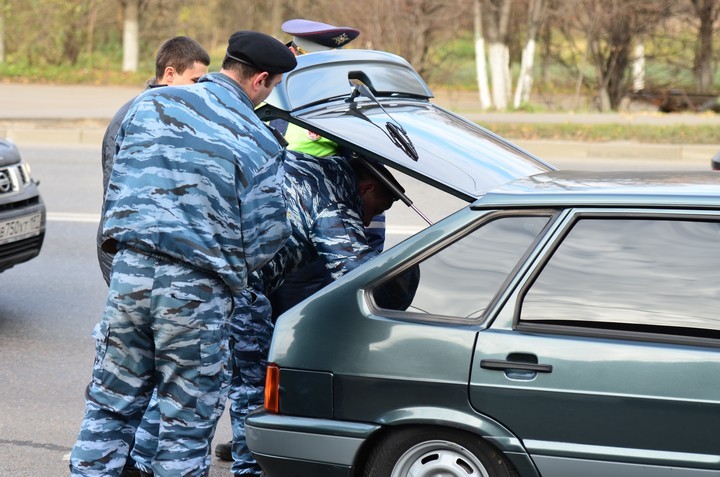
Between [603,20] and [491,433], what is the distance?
55.8ft

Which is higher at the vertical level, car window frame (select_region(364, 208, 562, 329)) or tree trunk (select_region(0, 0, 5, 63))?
tree trunk (select_region(0, 0, 5, 63))

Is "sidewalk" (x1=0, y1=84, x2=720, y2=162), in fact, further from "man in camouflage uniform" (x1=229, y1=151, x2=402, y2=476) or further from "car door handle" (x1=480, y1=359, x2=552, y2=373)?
"car door handle" (x1=480, y1=359, x2=552, y2=373)

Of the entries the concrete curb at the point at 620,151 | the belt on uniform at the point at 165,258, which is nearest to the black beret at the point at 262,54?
the belt on uniform at the point at 165,258

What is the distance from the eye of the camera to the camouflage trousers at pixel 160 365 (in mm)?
3287

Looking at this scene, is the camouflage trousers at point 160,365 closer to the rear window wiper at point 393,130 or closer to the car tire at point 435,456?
the car tire at point 435,456

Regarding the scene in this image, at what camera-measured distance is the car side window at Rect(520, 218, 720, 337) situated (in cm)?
299

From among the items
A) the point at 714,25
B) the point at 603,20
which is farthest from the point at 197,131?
the point at 714,25

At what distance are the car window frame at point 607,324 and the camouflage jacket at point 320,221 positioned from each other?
0.76 meters

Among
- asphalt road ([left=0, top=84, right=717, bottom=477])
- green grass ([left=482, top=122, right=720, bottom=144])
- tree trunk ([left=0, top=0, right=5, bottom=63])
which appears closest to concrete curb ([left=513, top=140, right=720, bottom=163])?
green grass ([left=482, top=122, right=720, bottom=144])

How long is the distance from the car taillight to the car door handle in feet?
2.27

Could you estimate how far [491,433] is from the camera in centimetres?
307

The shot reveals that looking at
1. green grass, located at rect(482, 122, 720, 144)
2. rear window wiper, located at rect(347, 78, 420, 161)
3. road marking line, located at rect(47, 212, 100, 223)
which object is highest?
rear window wiper, located at rect(347, 78, 420, 161)

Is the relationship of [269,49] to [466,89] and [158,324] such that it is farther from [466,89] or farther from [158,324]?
[466,89]

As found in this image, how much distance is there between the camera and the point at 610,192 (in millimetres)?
3186
